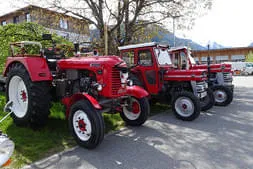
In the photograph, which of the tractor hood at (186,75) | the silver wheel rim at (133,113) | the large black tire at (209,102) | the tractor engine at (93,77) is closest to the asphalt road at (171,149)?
the silver wheel rim at (133,113)

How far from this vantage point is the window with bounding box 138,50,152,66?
5.62m

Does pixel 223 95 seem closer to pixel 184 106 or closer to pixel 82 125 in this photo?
pixel 184 106

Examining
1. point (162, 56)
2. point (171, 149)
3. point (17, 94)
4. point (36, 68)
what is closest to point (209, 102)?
point (162, 56)

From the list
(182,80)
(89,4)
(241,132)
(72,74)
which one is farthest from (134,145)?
(89,4)

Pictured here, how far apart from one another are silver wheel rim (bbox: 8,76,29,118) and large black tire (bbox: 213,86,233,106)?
234 inches

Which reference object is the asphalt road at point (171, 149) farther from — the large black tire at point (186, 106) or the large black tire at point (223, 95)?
the large black tire at point (223, 95)

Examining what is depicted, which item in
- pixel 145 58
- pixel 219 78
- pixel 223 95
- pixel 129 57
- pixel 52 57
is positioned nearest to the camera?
pixel 52 57

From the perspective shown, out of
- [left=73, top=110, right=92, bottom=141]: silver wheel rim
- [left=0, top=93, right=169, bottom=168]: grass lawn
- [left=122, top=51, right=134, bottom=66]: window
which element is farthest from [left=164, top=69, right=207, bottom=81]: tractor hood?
[left=73, top=110, right=92, bottom=141]: silver wheel rim

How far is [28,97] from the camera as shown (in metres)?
3.69

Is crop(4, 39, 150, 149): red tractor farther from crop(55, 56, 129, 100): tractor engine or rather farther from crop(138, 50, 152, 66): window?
crop(138, 50, 152, 66): window

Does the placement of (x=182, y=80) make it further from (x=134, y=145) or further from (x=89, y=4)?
(x=89, y=4)

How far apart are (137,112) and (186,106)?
141 cm

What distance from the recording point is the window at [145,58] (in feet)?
18.5

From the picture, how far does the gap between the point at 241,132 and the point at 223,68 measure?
320 centimetres
